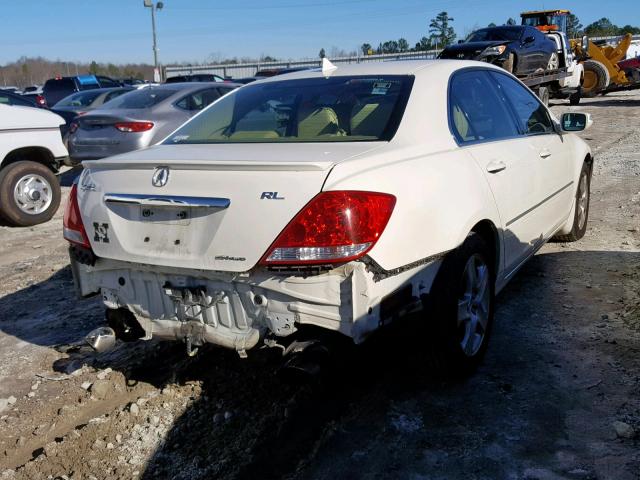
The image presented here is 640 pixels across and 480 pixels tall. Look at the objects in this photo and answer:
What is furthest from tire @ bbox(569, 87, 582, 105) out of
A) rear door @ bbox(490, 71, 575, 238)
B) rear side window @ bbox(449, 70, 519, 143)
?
rear side window @ bbox(449, 70, 519, 143)

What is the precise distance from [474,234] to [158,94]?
797cm

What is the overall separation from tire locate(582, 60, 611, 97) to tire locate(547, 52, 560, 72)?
5.98 m

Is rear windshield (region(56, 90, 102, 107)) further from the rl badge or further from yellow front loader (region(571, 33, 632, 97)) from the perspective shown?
yellow front loader (region(571, 33, 632, 97))

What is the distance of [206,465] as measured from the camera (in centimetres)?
296

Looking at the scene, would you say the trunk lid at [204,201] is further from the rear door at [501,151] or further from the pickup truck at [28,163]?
the pickup truck at [28,163]

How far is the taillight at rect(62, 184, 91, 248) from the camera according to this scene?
3260 mm

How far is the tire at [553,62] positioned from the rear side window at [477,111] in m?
13.9

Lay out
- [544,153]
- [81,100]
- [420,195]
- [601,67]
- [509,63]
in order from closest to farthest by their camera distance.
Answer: [420,195]
[544,153]
[509,63]
[81,100]
[601,67]

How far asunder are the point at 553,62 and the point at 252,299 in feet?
54.9

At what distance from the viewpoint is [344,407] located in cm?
332

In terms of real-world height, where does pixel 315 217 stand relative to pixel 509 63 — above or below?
below

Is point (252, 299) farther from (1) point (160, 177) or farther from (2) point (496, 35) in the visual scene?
(2) point (496, 35)

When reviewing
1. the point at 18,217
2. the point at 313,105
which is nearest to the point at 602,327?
the point at 313,105

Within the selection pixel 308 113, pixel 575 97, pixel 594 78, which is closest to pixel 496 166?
pixel 308 113
